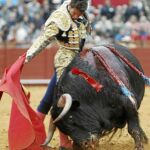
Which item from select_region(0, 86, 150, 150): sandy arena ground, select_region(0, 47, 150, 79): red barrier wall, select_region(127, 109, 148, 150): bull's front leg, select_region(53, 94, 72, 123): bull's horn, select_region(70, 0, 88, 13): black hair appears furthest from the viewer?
select_region(0, 47, 150, 79): red barrier wall

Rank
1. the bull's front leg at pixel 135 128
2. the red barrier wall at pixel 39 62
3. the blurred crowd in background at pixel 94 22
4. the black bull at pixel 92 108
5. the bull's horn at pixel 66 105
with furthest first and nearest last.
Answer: the blurred crowd in background at pixel 94 22, the red barrier wall at pixel 39 62, the bull's front leg at pixel 135 128, the black bull at pixel 92 108, the bull's horn at pixel 66 105

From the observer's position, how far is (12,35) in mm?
11984

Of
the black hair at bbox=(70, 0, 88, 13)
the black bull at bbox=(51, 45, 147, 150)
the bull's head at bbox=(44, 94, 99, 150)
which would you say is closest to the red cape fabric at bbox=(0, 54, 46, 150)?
the black bull at bbox=(51, 45, 147, 150)

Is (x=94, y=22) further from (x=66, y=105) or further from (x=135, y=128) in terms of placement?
(x=66, y=105)

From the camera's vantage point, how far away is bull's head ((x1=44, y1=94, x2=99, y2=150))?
187 inches

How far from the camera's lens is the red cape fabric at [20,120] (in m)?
5.25

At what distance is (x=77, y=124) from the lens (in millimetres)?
4766

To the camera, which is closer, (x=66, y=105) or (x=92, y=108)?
(x=66, y=105)

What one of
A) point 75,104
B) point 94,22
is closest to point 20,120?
point 75,104

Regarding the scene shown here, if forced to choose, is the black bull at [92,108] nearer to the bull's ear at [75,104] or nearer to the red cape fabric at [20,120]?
the bull's ear at [75,104]

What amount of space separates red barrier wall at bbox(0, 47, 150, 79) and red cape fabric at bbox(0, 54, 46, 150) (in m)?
6.41

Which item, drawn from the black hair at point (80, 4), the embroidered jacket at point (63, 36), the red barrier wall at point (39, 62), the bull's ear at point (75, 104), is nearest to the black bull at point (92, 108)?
the bull's ear at point (75, 104)

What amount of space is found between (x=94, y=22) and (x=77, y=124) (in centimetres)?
786

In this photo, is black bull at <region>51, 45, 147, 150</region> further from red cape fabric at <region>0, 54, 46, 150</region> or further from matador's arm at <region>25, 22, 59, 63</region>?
red cape fabric at <region>0, 54, 46, 150</region>
